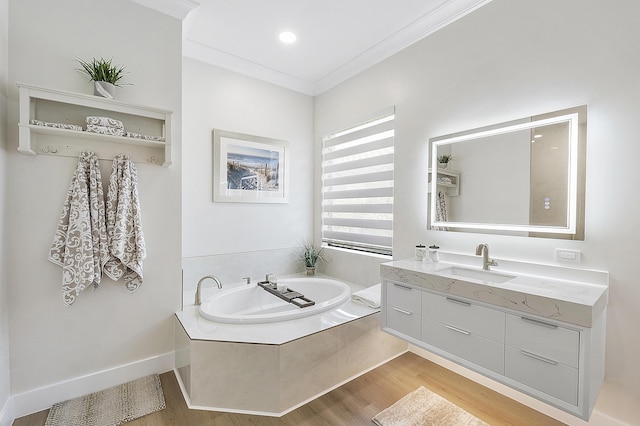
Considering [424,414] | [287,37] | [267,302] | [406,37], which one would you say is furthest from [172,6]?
[424,414]

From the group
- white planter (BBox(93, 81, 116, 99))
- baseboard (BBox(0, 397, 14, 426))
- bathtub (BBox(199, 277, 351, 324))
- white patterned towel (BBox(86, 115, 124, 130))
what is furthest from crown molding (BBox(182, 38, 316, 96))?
baseboard (BBox(0, 397, 14, 426))

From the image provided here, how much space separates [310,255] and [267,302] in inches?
32.6

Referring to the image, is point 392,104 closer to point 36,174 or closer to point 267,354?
point 267,354

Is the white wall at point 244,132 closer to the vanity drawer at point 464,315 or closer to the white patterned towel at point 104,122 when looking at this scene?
the white patterned towel at point 104,122

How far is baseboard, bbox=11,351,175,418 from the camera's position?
180 centimetres

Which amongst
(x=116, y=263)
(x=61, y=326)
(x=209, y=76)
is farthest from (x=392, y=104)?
(x=61, y=326)

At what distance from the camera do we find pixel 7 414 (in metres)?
1.69

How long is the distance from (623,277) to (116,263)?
9.82 feet

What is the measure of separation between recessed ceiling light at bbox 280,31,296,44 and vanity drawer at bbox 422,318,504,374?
8.30 ft

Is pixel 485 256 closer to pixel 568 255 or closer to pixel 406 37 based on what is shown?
pixel 568 255

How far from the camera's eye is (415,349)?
262cm

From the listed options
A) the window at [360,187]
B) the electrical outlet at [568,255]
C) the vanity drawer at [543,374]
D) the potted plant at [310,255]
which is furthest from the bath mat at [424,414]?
the potted plant at [310,255]

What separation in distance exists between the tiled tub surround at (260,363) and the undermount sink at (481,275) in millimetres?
859

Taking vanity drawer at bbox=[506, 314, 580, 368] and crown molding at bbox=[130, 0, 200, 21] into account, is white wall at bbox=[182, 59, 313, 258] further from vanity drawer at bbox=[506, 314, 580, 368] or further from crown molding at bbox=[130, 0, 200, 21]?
vanity drawer at bbox=[506, 314, 580, 368]
